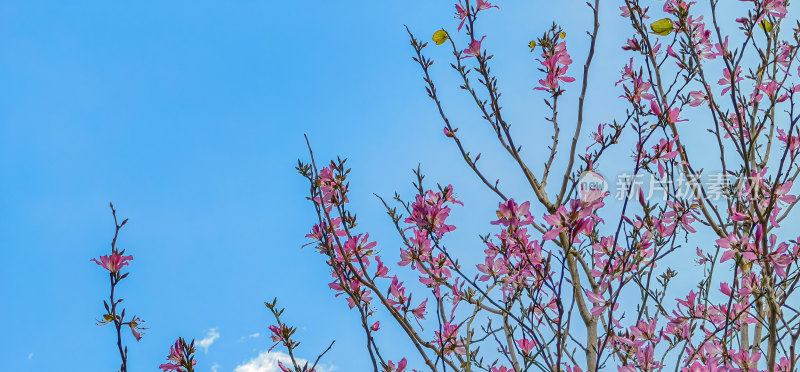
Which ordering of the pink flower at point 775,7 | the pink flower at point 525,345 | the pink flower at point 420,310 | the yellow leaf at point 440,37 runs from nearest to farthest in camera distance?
1. the pink flower at point 420,310
2. the pink flower at point 525,345
3. the pink flower at point 775,7
4. the yellow leaf at point 440,37

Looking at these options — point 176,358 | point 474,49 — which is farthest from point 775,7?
point 176,358

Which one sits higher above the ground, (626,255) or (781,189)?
(781,189)

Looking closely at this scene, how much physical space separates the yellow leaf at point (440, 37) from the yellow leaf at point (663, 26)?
1.14 m

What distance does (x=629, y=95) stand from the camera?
3213 mm

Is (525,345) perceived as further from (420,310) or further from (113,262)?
(113,262)

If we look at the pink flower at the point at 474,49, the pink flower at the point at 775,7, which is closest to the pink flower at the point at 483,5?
the pink flower at the point at 474,49

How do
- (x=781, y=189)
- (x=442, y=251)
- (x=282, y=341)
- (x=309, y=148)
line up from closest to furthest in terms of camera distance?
(x=309, y=148), (x=282, y=341), (x=442, y=251), (x=781, y=189)

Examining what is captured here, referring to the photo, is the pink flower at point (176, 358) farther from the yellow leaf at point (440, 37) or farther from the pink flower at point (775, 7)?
the pink flower at point (775, 7)

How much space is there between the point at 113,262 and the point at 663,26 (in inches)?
115

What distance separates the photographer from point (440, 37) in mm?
3373

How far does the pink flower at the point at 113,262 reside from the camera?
6.48 feet

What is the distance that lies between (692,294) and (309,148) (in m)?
2.29

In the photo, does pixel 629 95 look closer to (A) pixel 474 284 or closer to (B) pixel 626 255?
(B) pixel 626 255

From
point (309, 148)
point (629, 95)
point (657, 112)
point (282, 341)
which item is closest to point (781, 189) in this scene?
point (657, 112)
